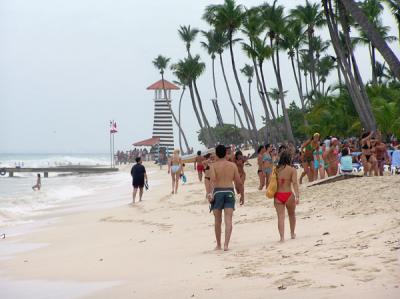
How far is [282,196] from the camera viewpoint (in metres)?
8.24

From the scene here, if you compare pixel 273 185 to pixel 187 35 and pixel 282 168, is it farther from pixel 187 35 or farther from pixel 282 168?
pixel 187 35

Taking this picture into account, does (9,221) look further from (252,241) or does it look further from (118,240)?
(252,241)

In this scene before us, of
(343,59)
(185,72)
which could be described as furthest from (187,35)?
(343,59)

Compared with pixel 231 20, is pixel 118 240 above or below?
below

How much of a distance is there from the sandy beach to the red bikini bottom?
53 centimetres

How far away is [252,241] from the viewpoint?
8516mm

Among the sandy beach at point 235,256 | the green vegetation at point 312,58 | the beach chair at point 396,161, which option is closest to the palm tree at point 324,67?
the green vegetation at point 312,58

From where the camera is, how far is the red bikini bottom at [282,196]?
823 cm

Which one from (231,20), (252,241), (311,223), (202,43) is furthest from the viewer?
(202,43)

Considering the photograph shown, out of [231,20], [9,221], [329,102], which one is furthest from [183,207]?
[231,20]

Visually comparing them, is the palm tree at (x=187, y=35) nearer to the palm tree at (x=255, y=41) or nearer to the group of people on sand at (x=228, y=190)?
the palm tree at (x=255, y=41)

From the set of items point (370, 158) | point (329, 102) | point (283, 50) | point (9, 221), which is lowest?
point (9, 221)

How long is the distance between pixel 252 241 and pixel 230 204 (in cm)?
88

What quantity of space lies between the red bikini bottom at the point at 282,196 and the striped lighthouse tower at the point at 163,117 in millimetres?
62993
